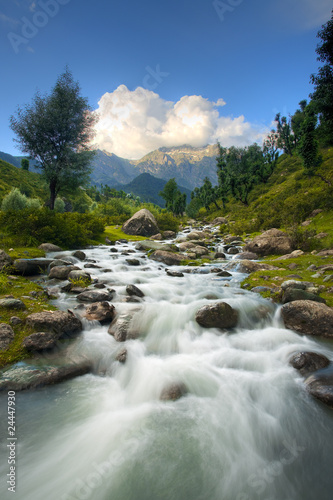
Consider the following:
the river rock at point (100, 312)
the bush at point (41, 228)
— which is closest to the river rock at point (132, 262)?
the bush at point (41, 228)

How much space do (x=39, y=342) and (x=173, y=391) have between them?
3.12 metres

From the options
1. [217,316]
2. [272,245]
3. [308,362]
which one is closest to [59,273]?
[217,316]

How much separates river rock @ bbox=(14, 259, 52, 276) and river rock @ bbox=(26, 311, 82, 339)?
16.6 ft

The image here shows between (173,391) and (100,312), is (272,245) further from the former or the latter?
(173,391)

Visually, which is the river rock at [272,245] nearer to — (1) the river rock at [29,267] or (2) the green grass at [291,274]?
(2) the green grass at [291,274]

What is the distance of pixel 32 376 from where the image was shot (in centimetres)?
422

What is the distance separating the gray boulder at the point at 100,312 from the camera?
655 centimetres

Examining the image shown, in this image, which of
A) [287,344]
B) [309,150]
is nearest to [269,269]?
[287,344]

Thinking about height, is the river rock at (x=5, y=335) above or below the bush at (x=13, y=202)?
below

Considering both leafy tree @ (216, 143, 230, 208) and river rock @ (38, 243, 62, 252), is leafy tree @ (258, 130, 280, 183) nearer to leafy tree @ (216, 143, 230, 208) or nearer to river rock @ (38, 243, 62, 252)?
leafy tree @ (216, 143, 230, 208)

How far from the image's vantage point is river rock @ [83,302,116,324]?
6.54m

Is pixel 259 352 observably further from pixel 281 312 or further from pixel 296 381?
pixel 281 312

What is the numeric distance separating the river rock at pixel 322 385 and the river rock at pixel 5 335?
634 centimetres

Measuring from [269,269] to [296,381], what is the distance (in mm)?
7873
